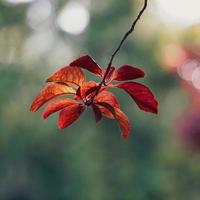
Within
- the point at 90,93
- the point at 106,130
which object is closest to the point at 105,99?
the point at 90,93

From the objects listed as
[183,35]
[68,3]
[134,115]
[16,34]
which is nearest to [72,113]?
[183,35]

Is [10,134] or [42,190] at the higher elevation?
[10,134]

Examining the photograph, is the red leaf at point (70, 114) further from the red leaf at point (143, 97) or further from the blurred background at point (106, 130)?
the blurred background at point (106, 130)

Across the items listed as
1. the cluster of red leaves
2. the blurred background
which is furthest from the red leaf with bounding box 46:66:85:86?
the blurred background

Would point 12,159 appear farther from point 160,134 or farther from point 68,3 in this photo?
point 68,3

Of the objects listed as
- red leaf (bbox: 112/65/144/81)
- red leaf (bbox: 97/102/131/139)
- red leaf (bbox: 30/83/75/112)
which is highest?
red leaf (bbox: 30/83/75/112)

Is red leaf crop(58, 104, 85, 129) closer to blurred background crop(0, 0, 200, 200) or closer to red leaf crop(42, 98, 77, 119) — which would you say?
red leaf crop(42, 98, 77, 119)
